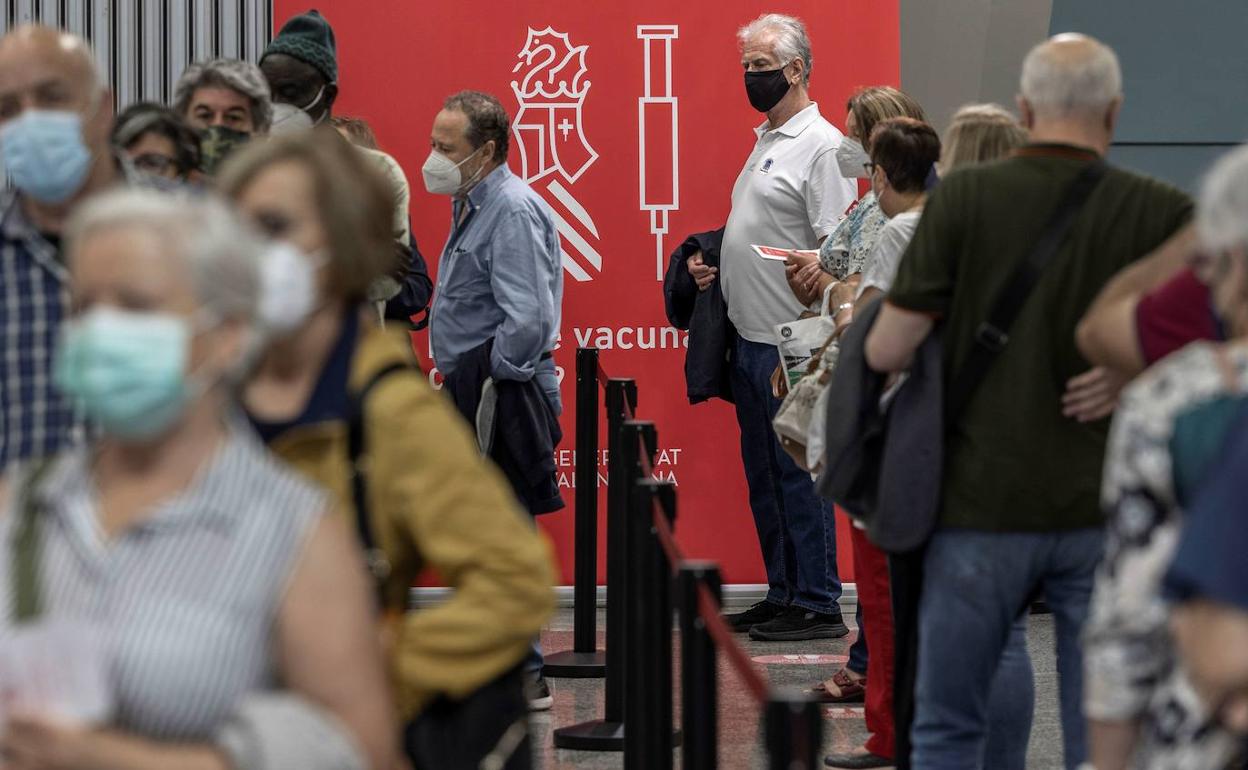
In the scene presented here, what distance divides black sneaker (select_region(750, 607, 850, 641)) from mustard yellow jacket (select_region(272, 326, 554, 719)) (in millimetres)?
4513

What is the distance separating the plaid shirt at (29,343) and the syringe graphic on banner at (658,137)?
4.24 metres

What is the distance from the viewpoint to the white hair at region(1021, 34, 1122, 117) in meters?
3.75

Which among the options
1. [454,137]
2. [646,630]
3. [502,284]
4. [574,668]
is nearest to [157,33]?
[454,137]

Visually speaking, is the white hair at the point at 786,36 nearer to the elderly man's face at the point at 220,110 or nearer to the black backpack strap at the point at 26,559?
the elderly man's face at the point at 220,110

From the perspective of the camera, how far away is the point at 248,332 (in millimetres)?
2131

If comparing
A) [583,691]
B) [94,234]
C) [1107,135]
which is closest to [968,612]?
[1107,135]

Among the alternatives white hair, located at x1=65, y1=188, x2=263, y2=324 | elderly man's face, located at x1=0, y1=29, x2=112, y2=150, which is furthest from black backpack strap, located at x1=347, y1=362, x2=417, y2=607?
elderly man's face, located at x1=0, y1=29, x2=112, y2=150

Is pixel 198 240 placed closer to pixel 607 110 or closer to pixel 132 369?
pixel 132 369

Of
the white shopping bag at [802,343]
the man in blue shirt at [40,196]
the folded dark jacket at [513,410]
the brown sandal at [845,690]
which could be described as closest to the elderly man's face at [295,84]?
the folded dark jacket at [513,410]

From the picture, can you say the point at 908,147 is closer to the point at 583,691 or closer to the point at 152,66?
the point at 583,691

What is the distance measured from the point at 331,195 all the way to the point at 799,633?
15.4 ft

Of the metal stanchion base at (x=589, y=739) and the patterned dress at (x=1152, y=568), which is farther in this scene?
the metal stanchion base at (x=589, y=739)

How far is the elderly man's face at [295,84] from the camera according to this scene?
5129mm

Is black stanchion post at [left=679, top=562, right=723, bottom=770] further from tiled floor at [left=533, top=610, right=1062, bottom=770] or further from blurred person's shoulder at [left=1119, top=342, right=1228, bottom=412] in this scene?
tiled floor at [left=533, top=610, right=1062, bottom=770]
